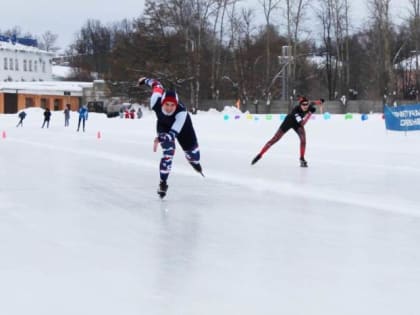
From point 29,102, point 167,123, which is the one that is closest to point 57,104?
point 29,102

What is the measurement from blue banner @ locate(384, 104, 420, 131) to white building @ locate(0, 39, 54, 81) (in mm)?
64873

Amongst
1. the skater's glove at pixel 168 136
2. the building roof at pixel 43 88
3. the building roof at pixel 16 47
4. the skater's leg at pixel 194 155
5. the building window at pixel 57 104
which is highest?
the building roof at pixel 16 47

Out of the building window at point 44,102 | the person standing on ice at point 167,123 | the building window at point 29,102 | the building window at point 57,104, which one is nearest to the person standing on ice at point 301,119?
the person standing on ice at point 167,123

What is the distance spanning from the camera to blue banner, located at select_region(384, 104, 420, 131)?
1902cm

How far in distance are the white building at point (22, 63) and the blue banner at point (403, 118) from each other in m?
64.9

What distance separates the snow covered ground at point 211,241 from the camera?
4.09m

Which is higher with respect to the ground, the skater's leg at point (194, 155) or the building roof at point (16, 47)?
the building roof at point (16, 47)

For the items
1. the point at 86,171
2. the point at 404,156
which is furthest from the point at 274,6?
the point at 86,171

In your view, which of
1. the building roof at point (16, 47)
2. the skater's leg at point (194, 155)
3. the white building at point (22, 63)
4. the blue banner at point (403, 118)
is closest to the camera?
the skater's leg at point (194, 155)

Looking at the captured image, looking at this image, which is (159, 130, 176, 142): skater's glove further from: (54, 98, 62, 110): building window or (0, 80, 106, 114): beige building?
(54, 98, 62, 110): building window

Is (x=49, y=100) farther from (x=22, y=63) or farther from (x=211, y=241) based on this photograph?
(x=211, y=241)

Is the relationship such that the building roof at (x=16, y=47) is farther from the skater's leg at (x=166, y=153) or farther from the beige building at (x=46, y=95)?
the skater's leg at (x=166, y=153)

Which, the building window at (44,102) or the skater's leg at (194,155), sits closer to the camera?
the skater's leg at (194,155)

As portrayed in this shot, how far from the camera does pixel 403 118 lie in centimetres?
1945
